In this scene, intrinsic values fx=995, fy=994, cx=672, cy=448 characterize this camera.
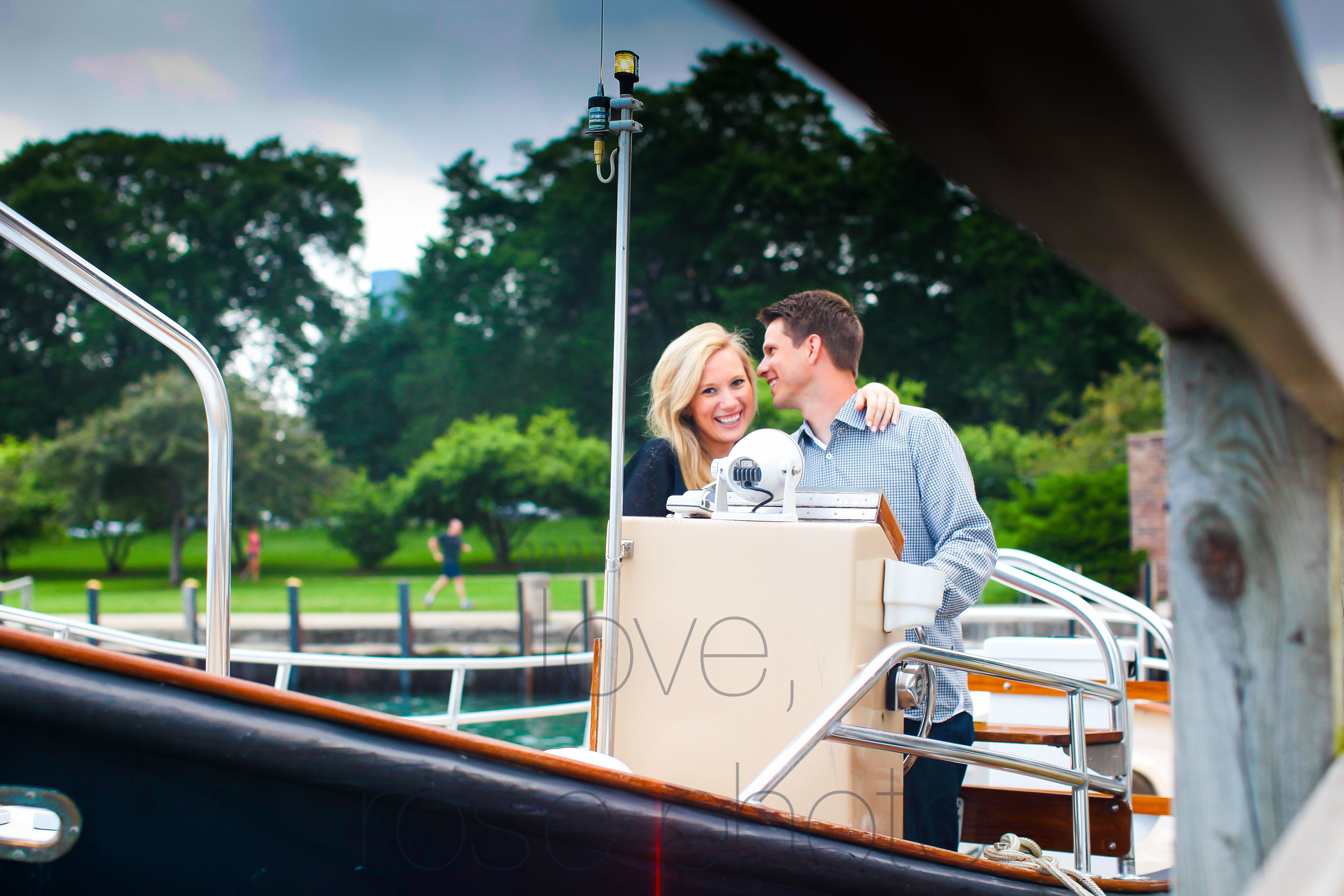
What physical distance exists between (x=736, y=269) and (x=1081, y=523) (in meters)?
14.0

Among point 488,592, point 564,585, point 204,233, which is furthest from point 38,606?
point 204,233

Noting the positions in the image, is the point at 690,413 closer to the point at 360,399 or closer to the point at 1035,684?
the point at 1035,684

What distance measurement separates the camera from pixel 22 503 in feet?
82.2

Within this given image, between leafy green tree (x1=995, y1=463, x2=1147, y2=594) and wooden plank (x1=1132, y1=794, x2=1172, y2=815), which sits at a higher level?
leafy green tree (x1=995, y1=463, x2=1147, y2=594)

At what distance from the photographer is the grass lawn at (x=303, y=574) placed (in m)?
21.5

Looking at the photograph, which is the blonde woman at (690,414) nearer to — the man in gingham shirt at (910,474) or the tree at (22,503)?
the man in gingham shirt at (910,474)

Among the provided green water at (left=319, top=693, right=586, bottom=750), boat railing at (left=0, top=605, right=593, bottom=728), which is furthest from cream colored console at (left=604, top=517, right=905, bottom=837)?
green water at (left=319, top=693, right=586, bottom=750)

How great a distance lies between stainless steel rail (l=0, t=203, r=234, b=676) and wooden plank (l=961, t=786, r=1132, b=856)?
7.36ft

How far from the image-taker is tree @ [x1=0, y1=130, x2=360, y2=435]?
31.5m

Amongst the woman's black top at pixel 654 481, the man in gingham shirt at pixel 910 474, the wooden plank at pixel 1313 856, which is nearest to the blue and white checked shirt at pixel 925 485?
the man in gingham shirt at pixel 910 474

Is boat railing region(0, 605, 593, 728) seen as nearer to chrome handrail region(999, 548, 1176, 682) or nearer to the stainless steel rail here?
chrome handrail region(999, 548, 1176, 682)

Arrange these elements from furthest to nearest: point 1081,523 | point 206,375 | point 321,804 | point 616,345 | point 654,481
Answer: point 1081,523 < point 654,481 < point 616,345 < point 206,375 < point 321,804

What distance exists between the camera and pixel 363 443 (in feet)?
118

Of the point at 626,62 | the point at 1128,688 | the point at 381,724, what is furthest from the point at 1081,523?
the point at 381,724
